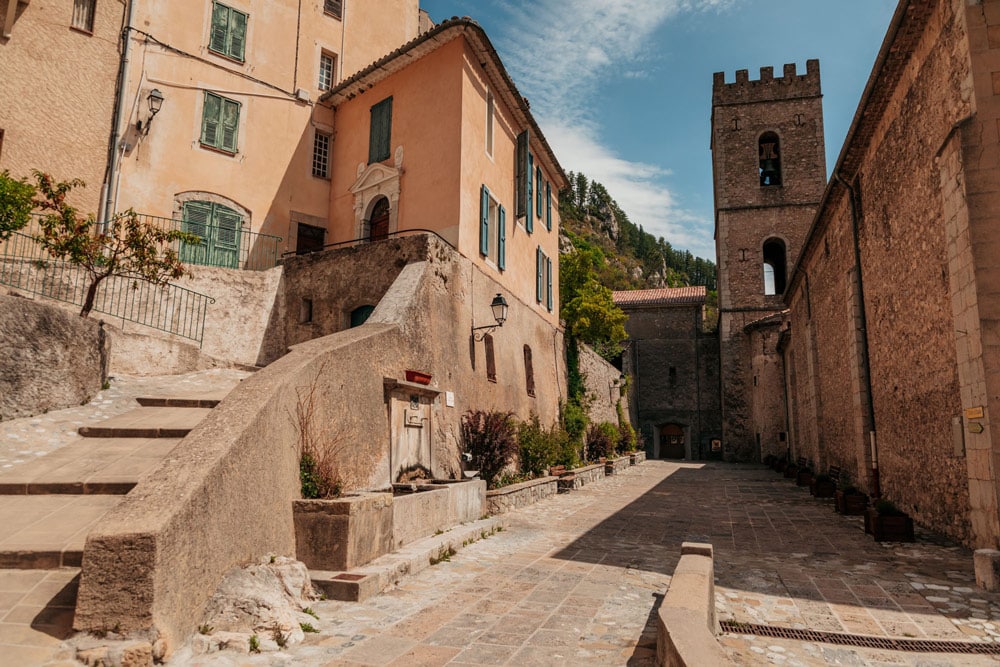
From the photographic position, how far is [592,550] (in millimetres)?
7539

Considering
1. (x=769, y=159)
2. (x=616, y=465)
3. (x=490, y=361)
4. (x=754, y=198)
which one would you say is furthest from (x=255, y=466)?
(x=769, y=159)

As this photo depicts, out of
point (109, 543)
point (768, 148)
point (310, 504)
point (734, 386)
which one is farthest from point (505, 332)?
point (768, 148)

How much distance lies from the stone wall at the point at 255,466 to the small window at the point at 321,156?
6439 millimetres

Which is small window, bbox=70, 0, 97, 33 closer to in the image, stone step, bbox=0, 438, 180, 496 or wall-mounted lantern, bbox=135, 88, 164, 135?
wall-mounted lantern, bbox=135, 88, 164, 135

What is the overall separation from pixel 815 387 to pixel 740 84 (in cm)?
2086

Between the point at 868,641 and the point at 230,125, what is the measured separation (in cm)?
1588

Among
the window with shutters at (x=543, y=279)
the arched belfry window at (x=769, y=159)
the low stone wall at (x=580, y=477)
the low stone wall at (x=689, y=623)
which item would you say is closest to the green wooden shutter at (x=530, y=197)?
the window with shutters at (x=543, y=279)

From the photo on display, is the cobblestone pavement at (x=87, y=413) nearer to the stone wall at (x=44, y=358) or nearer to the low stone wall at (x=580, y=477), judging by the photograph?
the stone wall at (x=44, y=358)

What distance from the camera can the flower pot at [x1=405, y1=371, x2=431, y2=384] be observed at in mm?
9211

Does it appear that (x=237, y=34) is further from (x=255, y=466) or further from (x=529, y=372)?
(x=255, y=466)

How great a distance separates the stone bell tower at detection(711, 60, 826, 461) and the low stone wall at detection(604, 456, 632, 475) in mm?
8889

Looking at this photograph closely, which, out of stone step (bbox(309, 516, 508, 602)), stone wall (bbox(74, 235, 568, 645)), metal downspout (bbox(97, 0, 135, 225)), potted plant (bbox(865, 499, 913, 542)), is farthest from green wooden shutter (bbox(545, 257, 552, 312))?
potted plant (bbox(865, 499, 913, 542))

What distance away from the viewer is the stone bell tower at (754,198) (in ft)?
96.5

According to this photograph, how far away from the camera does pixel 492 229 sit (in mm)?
14766
